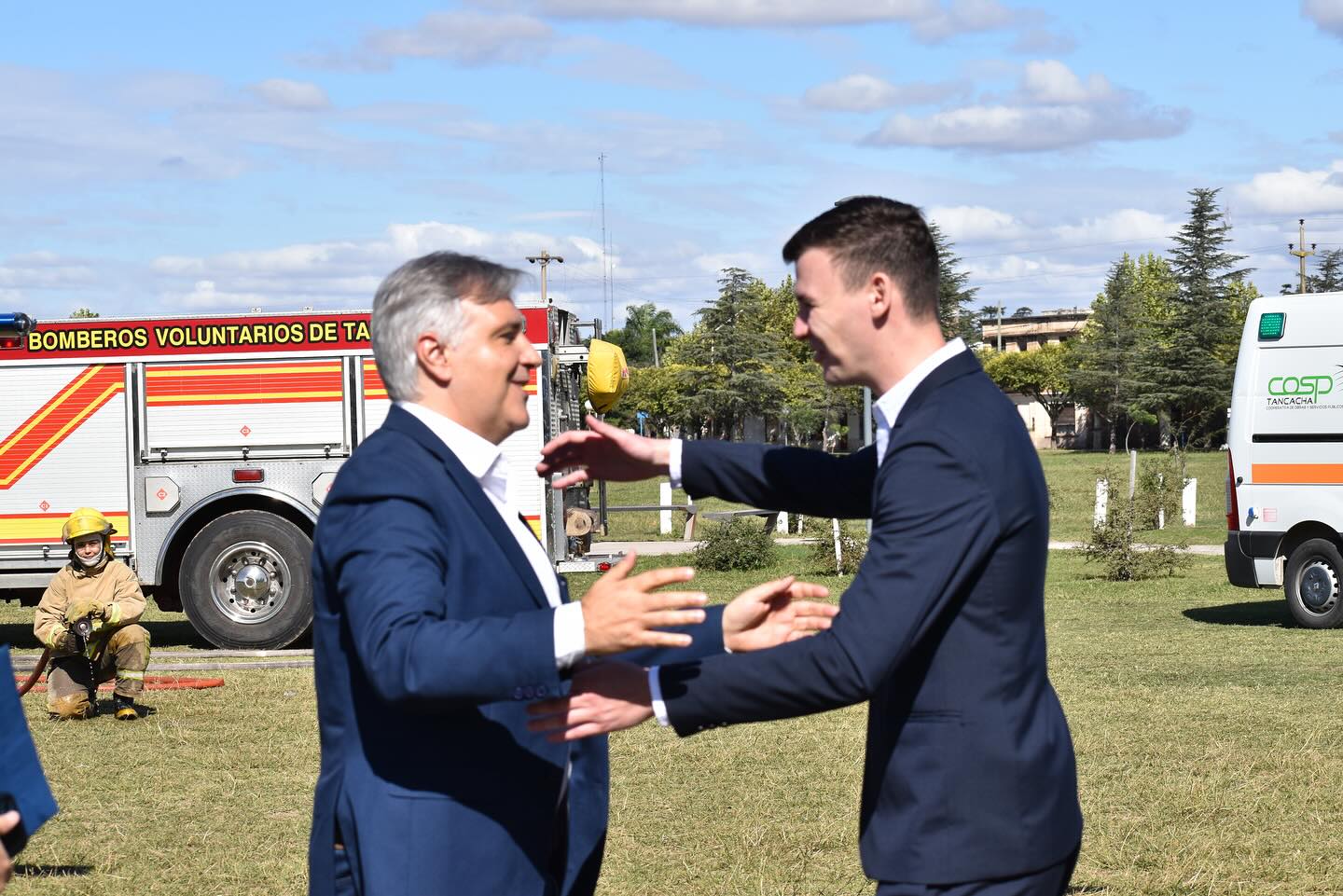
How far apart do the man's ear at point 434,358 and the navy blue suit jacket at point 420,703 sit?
9 centimetres

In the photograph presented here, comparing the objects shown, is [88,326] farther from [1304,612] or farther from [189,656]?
[1304,612]

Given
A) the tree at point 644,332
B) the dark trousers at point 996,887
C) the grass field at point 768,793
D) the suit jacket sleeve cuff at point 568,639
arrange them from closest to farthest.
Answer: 1. the suit jacket sleeve cuff at point 568,639
2. the dark trousers at point 996,887
3. the grass field at point 768,793
4. the tree at point 644,332

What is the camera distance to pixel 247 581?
45.3ft

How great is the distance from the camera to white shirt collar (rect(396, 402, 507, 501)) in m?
2.91

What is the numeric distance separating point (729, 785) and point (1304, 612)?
8.60 m

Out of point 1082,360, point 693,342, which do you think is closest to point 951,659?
point 693,342

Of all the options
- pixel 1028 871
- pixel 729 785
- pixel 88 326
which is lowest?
pixel 729 785

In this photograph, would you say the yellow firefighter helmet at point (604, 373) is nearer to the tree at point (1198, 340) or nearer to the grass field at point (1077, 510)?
the grass field at point (1077, 510)

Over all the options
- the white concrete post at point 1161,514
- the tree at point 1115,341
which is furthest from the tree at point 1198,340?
the white concrete post at point 1161,514

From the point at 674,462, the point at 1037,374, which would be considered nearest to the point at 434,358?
the point at 674,462

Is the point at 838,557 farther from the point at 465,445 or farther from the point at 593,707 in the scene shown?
the point at 593,707

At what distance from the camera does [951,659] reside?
2814 mm

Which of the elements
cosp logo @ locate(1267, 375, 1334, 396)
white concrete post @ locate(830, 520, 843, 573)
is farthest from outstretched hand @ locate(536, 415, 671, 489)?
white concrete post @ locate(830, 520, 843, 573)

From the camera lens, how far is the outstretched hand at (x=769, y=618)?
2963 mm
